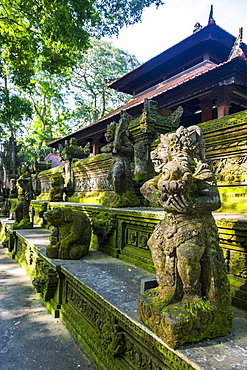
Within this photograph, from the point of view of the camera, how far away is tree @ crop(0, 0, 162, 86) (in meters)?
7.62

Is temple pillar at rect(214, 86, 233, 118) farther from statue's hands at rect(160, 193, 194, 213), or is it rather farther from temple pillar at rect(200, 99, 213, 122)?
statue's hands at rect(160, 193, 194, 213)

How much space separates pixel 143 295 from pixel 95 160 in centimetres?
687

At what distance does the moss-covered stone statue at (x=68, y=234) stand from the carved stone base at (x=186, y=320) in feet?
Answer: 8.04

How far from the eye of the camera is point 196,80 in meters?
8.44

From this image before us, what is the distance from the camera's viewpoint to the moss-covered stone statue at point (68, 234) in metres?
4.07

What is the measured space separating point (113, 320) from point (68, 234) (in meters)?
2.14

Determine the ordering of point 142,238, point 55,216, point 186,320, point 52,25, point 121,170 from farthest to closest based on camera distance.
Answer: point 52,25
point 121,170
point 55,216
point 142,238
point 186,320

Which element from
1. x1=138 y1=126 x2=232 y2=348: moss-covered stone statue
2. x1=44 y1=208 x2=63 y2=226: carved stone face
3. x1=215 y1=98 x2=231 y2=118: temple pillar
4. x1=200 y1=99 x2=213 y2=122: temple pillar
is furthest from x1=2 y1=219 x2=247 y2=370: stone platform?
x1=200 y1=99 x2=213 y2=122: temple pillar

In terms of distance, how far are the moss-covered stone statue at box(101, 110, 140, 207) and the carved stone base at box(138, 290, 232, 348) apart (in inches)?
137

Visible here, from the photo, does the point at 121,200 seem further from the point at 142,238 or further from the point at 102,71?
the point at 102,71

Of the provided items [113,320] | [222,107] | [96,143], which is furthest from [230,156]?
[96,143]

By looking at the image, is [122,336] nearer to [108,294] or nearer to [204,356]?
[108,294]

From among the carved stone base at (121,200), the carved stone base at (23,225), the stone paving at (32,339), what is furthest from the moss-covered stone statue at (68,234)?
the carved stone base at (23,225)

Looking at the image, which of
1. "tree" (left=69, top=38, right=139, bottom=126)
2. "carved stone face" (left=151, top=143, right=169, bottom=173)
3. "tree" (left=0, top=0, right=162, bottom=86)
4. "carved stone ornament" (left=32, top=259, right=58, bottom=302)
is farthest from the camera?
"tree" (left=69, top=38, right=139, bottom=126)
